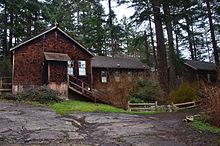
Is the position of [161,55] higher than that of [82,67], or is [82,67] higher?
[161,55]

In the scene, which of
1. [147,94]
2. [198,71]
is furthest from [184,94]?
[198,71]

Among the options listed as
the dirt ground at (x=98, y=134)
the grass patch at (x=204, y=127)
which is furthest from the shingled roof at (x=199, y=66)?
the dirt ground at (x=98, y=134)

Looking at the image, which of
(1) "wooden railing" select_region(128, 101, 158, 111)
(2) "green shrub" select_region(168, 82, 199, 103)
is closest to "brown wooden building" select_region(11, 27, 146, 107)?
(1) "wooden railing" select_region(128, 101, 158, 111)

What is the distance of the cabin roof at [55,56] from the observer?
82.7ft

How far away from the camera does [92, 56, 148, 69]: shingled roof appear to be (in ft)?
118

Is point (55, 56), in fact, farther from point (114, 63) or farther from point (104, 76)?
point (114, 63)

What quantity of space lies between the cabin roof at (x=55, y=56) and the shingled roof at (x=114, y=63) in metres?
8.33

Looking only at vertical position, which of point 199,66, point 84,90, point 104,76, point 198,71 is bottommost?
point 84,90

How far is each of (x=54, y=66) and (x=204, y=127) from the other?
55.6ft

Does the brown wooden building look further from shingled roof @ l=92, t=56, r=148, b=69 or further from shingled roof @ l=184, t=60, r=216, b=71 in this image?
shingled roof @ l=184, t=60, r=216, b=71

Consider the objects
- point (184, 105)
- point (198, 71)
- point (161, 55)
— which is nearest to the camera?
point (184, 105)

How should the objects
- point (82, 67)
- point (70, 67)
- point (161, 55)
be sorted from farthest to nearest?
point (82, 67)
point (70, 67)
point (161, 55)

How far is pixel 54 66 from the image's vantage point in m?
25.4

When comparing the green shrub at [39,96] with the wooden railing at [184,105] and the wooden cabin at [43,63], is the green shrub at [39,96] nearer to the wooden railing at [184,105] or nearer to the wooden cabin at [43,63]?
the wooden cabin at [43,63]
